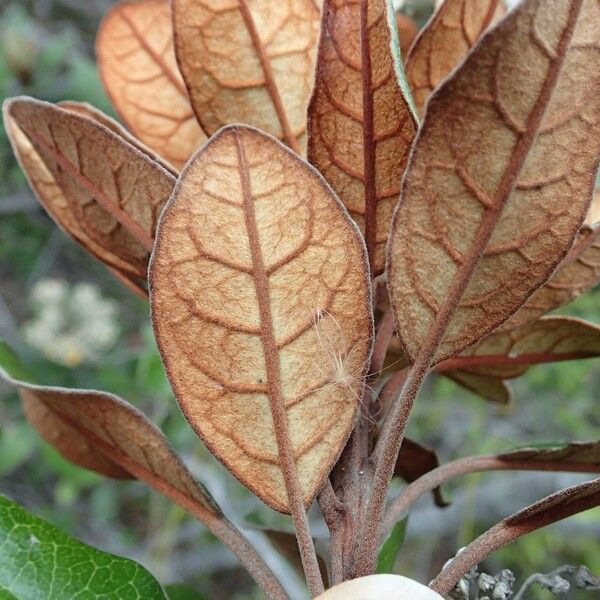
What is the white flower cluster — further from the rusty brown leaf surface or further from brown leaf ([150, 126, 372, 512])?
brown leaf ([150, 126, 372, 512])

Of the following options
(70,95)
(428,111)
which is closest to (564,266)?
(428,111)

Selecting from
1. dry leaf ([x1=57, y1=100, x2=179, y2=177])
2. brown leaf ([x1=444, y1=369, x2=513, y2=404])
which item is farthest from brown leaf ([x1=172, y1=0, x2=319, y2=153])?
brown leaf ([x1=444, y1=369, x2=513, y2=404])

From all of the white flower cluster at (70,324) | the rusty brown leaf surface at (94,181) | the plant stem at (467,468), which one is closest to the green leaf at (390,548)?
the plant stem at (467,468)

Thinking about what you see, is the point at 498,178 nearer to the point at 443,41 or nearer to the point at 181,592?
the point at 443,41

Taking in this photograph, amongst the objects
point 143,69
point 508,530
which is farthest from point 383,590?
point 143,69

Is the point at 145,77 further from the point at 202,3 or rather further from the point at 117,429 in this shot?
the point at 117,429
